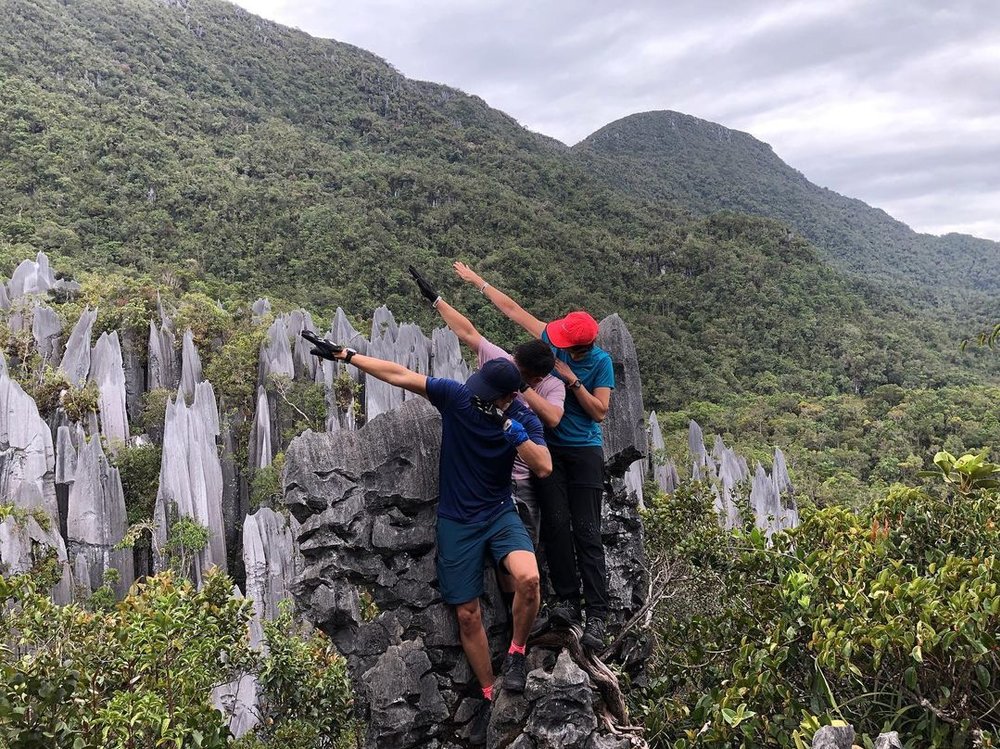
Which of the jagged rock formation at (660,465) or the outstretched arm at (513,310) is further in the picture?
the jagged rock formation at (660,465)

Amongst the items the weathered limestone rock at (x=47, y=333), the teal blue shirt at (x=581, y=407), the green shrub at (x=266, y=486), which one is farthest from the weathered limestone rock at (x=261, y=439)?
the teal blue shirt at (x=581, y=407)

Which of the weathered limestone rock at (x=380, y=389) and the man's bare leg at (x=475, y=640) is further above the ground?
the weathered limestone rock at (x=380, y=389)

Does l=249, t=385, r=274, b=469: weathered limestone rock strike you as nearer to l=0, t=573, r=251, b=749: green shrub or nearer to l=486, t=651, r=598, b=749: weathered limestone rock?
l=0, t=573, r=251, b=749: green shrub

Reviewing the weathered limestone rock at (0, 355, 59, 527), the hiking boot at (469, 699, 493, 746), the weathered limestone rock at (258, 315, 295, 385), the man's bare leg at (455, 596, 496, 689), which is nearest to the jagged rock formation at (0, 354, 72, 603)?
the weathered limestone rock at (0, 355, 59, 527)

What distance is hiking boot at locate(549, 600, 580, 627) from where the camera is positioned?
313 cm

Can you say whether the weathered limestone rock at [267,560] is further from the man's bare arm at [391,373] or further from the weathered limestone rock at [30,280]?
the weathered limestone rock at [30,280]

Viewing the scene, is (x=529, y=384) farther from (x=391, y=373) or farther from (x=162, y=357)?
(x=162, y=357)

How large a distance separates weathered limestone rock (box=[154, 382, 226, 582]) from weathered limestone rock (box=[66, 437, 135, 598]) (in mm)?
894

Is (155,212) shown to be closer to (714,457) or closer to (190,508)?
(190,508)

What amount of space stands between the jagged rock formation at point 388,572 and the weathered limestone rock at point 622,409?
3.95ft

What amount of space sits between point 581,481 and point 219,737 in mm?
2583

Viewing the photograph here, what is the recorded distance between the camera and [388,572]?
10.8 feet

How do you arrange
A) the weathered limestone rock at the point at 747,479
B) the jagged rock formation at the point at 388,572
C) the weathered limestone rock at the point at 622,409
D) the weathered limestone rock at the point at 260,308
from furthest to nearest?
the weathered limestone rock at the point at 260,308 < the weathered limestone rock at the point at 747,479 < the weathered limestone rock at the point at 622,409 < the jagged rock formation at the point at 388,572

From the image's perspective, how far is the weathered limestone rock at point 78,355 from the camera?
56.6 feet
